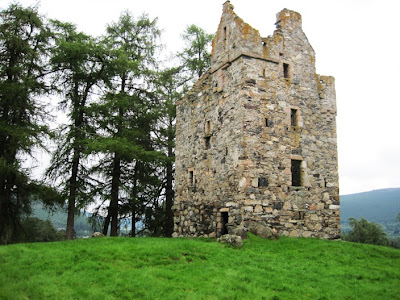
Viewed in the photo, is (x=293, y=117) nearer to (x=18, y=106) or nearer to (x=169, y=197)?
(x=169, y=197)

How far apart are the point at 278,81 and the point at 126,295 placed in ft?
35.8

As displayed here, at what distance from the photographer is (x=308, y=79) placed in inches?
652

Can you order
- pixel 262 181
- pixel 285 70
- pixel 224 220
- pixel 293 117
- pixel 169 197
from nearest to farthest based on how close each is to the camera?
pixel 262 181 < pixel 224 220 < pixel 293 117 < pixel 285 70 < pixel 169 197

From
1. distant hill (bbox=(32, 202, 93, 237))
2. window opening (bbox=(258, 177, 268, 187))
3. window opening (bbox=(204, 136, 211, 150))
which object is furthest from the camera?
distant hill (bbox=(32, 202, 93, 237))

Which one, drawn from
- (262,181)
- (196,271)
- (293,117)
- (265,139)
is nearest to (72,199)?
(262,181)

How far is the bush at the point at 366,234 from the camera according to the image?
3903cm

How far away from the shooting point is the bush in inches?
1537

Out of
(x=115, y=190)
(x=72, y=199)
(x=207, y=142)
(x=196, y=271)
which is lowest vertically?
(x=196, y=271)

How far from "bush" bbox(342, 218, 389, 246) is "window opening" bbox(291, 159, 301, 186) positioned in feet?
89.2

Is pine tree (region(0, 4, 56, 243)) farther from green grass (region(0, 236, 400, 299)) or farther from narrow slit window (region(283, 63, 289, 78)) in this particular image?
narrow slit window (region(283, 63, 289, 78))

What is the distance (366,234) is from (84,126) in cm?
3371

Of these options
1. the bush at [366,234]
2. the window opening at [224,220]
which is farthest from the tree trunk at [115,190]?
the bush at [366,234]

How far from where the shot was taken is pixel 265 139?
14719mm

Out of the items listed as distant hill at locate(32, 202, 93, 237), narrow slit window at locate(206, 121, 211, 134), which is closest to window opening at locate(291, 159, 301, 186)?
narrow slit window at locate(206, 121, 211, 134)
